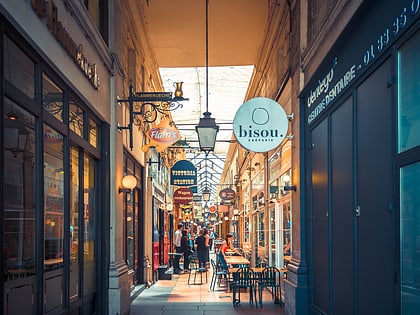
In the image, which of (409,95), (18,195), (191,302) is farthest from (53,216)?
(191,302)

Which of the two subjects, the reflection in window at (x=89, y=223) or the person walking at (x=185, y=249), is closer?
the reflection in window at (x=89, y=223)

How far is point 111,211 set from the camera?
9.35m

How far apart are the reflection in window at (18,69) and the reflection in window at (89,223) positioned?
2757 millimetres

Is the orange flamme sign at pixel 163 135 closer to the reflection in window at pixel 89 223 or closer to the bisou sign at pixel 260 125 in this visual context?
the reflection in window at pixel 89 223

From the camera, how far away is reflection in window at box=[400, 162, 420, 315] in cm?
412

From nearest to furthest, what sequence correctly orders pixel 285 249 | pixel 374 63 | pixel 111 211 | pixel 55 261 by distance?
pixel 374 63, pixel 55 261, pixel 111 211, pixel 285 249

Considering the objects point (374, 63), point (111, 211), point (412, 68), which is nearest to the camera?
point (412, 68)

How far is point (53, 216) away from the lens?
6332 millimetres

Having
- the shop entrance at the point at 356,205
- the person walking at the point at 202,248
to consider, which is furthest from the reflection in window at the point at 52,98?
the person walking at the point at 202,248

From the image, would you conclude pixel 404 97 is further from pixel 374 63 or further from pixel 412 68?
pixel 374 63

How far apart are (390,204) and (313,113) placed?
3.65 m

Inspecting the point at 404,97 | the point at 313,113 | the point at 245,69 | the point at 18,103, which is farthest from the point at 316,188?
the point at 245,69

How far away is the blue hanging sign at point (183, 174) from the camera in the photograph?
1902cm

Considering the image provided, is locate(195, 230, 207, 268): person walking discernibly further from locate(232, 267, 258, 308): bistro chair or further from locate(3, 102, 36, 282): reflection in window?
locate(3, 102, 36, 282): reflection in window
